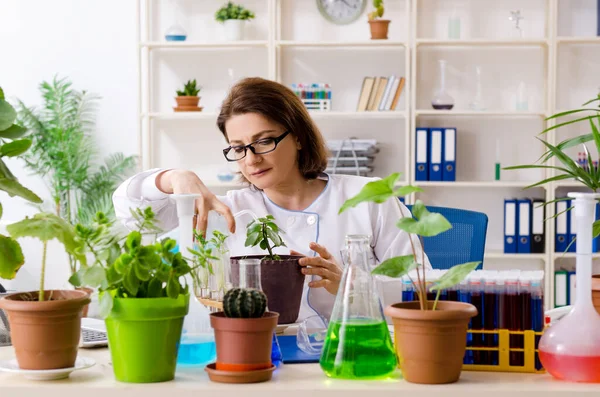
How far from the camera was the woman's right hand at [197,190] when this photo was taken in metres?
1.73

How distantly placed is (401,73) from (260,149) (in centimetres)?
251

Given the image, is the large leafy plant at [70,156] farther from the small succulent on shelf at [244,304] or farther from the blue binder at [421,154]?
the small succulent on shelf at [244,304]

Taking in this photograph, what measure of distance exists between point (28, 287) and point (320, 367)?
147 inches

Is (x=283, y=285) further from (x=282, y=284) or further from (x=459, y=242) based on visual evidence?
(x=459, y=242)

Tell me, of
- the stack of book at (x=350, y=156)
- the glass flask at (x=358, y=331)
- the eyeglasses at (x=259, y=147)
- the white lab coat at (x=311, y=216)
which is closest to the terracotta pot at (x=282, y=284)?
the glass flask at (x=358, y=331)

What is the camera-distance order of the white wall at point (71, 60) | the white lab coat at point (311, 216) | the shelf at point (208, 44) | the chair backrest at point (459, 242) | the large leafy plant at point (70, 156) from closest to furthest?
the white lab coat at point (311, 216)
the chair backrest at point (459, 242)
the shelf at point (208, 44)
the large leafy plant at point (70, 156)
the white wall at point (71, 60)

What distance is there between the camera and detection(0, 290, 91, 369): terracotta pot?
1.08 metres

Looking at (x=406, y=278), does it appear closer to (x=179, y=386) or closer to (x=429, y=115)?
(x=179, y=386)

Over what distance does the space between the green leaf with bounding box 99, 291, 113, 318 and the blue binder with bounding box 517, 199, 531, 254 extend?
343 cm

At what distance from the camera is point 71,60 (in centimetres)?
456

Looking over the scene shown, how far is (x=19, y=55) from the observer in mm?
4609

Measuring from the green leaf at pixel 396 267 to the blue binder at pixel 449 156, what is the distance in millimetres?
3148

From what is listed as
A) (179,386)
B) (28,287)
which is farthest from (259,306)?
(28,287)

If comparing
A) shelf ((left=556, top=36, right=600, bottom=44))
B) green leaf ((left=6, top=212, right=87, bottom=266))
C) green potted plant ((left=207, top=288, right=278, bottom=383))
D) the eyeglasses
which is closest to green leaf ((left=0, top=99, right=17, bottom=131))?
green leaf ((left=6, top=212, right=87, bottom=266))
